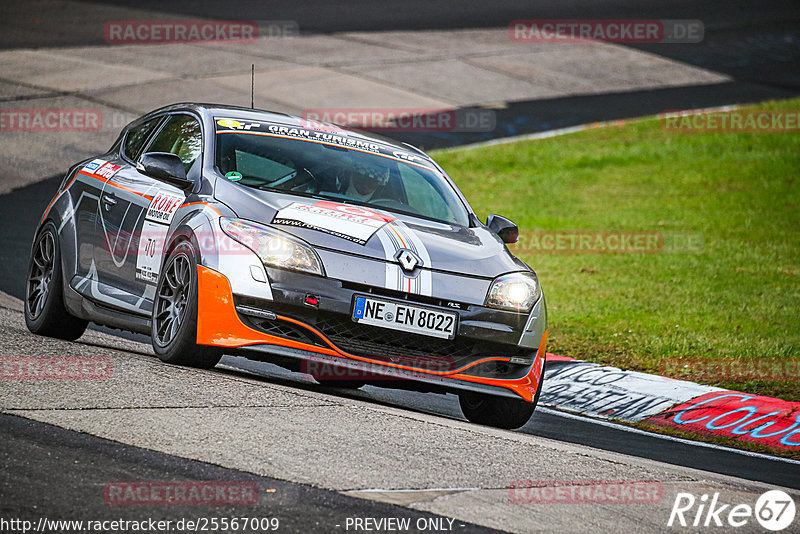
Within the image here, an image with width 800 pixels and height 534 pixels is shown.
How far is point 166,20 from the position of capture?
26.5 m

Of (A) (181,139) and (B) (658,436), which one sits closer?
(A) (181,139)

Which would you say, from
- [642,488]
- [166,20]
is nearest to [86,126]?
[166,20]

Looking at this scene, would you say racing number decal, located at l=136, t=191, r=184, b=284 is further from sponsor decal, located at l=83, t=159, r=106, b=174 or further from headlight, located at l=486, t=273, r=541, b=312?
headlight, located at l=486, t=273, r=541, b=312

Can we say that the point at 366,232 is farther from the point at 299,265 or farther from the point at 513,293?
the point at 513,293

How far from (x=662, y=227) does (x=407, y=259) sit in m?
10.2

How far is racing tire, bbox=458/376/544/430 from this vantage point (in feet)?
23.4
